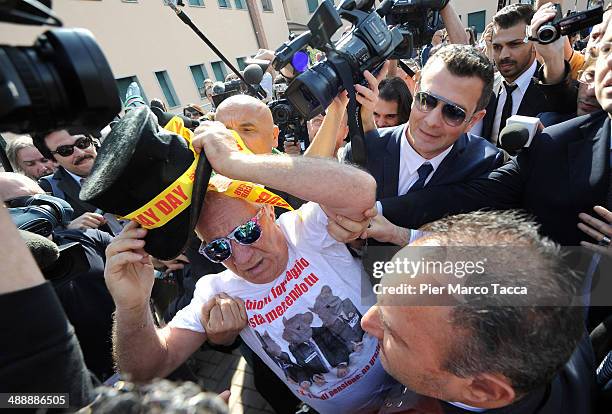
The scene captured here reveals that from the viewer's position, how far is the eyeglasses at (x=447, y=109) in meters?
1.94

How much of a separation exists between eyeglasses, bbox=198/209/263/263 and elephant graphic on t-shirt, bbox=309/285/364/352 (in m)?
0.41

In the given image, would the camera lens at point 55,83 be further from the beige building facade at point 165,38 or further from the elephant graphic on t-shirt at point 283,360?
the beige building facade at point 165,38

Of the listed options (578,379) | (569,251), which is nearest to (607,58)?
(569,251)

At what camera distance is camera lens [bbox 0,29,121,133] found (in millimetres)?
560

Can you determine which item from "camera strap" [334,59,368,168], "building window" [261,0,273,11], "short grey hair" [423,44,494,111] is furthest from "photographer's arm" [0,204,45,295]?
"building window" [261,0,273,11]

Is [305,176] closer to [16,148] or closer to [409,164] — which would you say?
[409,164]

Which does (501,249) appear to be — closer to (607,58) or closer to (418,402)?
(418,402)

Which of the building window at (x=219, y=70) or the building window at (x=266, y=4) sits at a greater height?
the building window at (x=266, y=4)

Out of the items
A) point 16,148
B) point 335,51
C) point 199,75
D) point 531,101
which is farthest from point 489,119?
point 199,75

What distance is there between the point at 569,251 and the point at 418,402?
1.03m

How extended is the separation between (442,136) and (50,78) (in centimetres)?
192

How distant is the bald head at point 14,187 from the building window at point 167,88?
49.0 ft

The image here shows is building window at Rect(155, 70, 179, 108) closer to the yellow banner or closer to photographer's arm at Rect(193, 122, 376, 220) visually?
the yellow banner

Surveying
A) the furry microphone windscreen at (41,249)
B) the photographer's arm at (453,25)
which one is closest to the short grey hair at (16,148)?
the furry microphone windscreen at (41,249)
